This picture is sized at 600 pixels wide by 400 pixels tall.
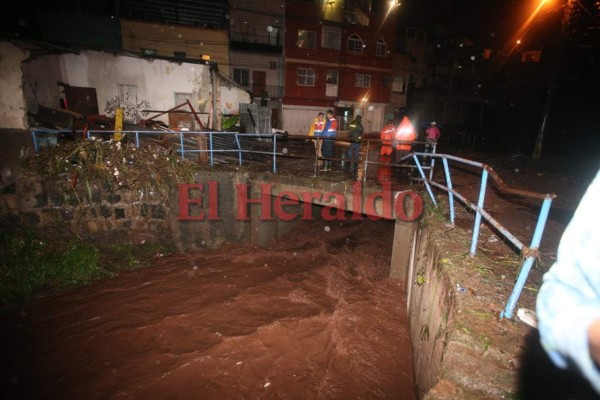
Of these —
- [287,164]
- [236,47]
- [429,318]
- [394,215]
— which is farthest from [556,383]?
[236,47]

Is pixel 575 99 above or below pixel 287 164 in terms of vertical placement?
above

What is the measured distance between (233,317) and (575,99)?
1981 centimetres

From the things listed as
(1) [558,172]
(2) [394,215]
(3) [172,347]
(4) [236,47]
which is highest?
(4) [236,47]

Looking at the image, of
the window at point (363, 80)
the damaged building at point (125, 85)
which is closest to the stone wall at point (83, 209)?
the damaged building at point (125, 85)

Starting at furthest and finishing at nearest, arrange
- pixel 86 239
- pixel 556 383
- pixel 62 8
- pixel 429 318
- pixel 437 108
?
1. pixel 437 108
2. pixel 62 8
3. pixel 86 239
4. pixel 429 318
5. pixel 556 383

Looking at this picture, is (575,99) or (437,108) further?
(437,108)

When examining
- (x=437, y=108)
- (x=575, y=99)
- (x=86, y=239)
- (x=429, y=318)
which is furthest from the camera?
(x=437, y=108)

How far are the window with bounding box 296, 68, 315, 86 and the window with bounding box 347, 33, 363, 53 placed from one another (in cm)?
443

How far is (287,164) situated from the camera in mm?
9711

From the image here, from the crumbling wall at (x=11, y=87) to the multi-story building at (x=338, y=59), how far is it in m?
20.3

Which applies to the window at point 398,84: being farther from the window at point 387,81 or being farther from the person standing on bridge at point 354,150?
the person standing on bridge at point 354,150

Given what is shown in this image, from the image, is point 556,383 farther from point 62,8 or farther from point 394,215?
point 62,8

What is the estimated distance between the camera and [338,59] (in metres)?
27.0

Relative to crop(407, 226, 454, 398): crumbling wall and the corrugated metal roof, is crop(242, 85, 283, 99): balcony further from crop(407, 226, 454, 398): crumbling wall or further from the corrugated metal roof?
crop(407, 226, 454, 398): crumbling wall
